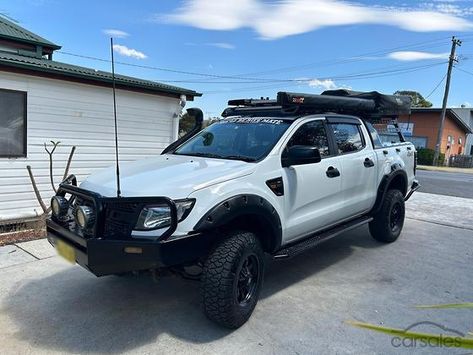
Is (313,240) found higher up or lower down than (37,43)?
lower down

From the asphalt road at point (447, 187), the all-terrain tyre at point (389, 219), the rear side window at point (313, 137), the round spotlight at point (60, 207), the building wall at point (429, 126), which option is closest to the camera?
the round spotlight at point (60, 207)

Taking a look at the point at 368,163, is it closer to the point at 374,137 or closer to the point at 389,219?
the point at 374,137

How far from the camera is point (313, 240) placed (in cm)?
468

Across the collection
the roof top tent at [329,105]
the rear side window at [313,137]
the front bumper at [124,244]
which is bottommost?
the front bumper at [124,244]

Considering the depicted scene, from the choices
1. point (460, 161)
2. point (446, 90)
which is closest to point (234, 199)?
point (446, 90)

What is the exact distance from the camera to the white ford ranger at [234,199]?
3279 mm

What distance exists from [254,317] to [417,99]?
216ft

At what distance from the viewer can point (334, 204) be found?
198 inches

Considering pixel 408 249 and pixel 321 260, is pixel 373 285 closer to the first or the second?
pixel 321 260

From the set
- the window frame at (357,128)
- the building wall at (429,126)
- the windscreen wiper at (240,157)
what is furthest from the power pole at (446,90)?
the windscreen wiper at (240,157)

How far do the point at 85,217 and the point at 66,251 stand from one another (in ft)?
1.64

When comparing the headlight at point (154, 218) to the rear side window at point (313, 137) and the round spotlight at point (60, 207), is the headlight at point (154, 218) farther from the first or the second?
the rear side window at point (313, 137)

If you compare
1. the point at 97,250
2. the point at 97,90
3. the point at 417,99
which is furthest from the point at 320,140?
the point at 417,99

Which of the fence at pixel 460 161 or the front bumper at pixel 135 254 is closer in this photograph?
the front bumper at pixel 135 254
